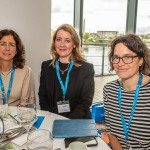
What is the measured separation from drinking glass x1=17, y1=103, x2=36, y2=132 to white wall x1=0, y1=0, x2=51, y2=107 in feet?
6.62

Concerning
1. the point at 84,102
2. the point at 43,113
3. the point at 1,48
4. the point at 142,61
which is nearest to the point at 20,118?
the point at 43,113

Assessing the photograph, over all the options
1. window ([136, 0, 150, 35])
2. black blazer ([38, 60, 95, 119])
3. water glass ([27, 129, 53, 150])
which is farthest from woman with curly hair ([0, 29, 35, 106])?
window ([136, 0, 150, 35])

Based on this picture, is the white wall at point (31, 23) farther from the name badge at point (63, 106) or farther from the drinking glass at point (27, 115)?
the drinking glass at point (27, 115)

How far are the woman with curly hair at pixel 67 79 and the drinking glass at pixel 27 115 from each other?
973 mm

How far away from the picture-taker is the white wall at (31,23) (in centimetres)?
302

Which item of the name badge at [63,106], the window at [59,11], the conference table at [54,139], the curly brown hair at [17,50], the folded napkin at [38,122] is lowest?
the name badge at [63,106]

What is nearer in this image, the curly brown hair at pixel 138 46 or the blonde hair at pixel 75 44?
the curly brown hair at pixel 138 46

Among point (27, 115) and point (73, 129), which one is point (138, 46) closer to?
point (73, 129)

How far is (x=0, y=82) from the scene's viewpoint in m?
2.38

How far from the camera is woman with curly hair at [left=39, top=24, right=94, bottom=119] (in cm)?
236

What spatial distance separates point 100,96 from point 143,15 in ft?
6.77

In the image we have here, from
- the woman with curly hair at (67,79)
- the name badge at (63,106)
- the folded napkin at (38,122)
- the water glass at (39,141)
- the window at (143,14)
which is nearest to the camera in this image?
the water glass at (39,141)

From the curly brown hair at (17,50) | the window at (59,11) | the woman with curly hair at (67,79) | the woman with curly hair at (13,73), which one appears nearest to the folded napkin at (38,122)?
the woman with curly hair at (67,79)

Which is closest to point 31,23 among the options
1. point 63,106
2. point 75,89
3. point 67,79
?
point 67,79
